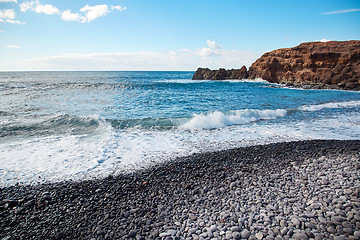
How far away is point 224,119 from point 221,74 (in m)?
62.3

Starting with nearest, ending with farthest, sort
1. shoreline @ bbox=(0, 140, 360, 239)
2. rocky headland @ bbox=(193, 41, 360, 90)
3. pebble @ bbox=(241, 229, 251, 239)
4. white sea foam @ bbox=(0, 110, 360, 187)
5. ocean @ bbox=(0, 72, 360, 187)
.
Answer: pebble @ bbox=(241, 229, 251, 239) < shoreline @ bbox=(0, 140, 360, 239) < white sea foam @ bbox=(0, 110, 360, 187) < ocean @ bbox=(0, 72, 360, 187) < rocky headland @ bbox=(193, 41, 360, 90)

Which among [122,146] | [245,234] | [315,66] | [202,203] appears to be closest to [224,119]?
[122,146]

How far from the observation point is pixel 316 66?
1889 inches

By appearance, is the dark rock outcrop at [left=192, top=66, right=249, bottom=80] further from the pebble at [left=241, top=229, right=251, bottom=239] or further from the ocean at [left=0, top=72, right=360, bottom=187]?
the pebble at [left=241, top=229, right=251, bottom=239]

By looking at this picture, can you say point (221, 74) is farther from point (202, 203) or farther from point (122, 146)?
point (202, 203)

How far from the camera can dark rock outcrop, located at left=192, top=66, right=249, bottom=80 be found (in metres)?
70.8

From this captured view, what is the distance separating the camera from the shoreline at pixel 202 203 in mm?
3709

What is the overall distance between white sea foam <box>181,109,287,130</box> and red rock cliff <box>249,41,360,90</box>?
32.1 m

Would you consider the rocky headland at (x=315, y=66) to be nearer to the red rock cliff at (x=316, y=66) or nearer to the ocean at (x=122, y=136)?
the red rock cliff at (x=316, y=66)

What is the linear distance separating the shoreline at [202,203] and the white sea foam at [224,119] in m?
6.03

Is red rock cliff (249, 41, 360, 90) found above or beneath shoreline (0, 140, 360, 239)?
above

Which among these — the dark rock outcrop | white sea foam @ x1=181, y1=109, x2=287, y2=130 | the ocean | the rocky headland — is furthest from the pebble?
the dark rock outcrop

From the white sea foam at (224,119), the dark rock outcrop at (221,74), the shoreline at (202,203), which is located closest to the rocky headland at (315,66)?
the dark rock outcrop at (221,74)

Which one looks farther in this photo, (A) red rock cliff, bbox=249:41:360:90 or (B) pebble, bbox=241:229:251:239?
(A) red rock cliff, bbox=249:41:360:90
